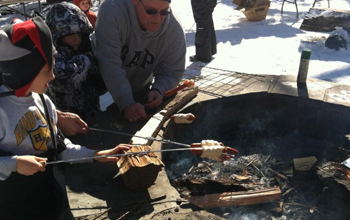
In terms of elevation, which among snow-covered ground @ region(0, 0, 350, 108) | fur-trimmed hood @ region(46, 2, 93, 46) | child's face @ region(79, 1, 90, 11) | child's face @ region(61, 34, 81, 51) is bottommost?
snow-covered ground @ region(0, 0, 350, 108)

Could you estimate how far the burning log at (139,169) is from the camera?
2.53 meters

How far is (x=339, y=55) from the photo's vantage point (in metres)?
8.55

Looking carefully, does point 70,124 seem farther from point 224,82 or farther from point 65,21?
point 224,82

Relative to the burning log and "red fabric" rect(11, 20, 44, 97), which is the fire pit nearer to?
the burning log

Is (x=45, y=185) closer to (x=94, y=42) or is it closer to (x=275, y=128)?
(x=94, y=42)

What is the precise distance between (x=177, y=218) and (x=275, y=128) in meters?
2.48

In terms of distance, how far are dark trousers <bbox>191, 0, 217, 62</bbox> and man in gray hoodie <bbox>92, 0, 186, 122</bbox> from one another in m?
4.20

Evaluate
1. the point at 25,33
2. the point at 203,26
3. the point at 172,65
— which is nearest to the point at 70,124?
the point at 25,33

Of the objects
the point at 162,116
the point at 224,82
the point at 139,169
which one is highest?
the point at 139,169

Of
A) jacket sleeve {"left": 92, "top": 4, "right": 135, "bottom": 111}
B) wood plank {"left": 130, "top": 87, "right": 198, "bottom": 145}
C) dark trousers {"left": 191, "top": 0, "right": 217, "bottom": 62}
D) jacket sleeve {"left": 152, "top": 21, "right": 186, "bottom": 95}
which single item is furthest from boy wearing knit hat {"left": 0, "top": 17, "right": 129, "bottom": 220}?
dark trousers {"left": 191, "top": 0, "right": 217, "bottom": 62}

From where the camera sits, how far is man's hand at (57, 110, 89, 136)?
2990 millimetres

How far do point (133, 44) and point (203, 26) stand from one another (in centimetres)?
465

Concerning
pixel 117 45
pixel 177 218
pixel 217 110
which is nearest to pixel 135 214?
pixel 177 218

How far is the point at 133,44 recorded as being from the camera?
375 cm
